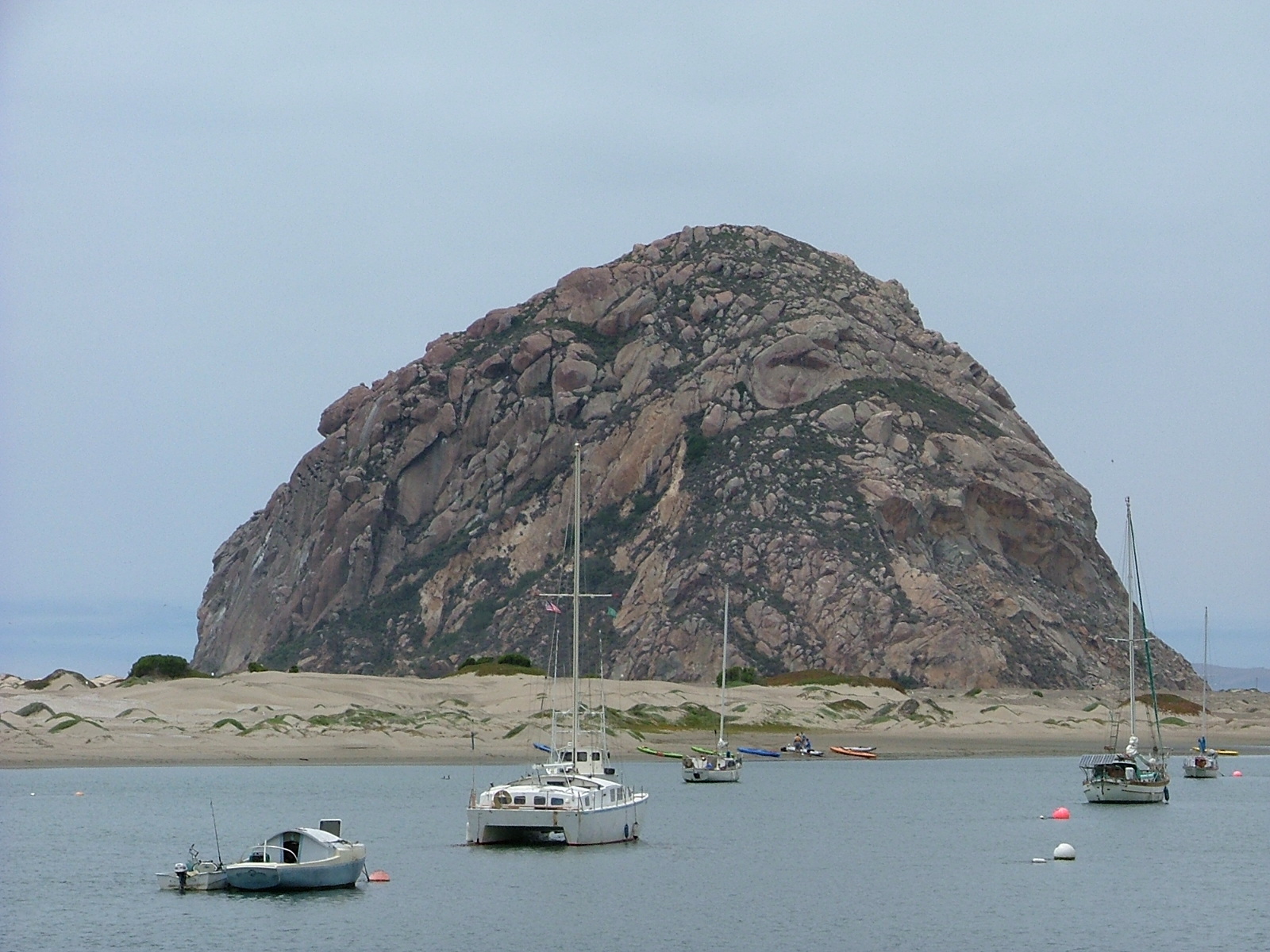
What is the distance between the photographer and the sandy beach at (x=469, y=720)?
95.2 meters

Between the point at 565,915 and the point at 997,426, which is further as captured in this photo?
the point at 997,426

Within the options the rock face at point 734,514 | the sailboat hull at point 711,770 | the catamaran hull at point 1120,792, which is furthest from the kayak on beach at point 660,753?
the rock face at point 734,514

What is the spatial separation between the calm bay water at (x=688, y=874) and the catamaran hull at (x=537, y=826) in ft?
Answer: 1.89

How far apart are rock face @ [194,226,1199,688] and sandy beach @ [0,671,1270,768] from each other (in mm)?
15115

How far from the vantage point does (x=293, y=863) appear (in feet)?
165

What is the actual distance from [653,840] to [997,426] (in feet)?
426

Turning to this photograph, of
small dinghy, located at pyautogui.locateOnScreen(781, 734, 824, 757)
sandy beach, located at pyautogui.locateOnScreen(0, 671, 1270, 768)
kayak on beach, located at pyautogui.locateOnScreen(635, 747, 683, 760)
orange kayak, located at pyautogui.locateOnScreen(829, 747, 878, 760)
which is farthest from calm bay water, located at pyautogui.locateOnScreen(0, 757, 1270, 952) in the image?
orange kayak, located at pyautogui.locateOnScreen(829, 747, 878, 760)

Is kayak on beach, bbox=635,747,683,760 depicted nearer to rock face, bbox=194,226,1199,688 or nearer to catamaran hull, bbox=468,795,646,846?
rock face, bbox=194,226,1199,688

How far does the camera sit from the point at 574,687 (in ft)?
202

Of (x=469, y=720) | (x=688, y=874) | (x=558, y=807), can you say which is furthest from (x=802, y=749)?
(x=688, y=874)

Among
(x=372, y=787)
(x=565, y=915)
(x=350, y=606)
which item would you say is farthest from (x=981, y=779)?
(x=350, y=606)

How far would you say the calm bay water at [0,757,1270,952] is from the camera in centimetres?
4550

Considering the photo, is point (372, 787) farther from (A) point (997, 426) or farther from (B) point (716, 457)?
(A) point (997, 426)

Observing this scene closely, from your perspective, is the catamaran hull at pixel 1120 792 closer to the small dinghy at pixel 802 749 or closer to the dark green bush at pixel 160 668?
the small dinghy at pixel 802 749
